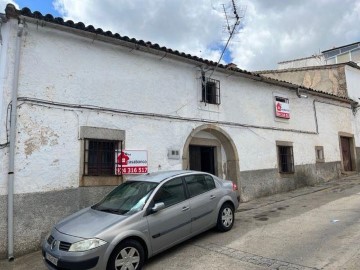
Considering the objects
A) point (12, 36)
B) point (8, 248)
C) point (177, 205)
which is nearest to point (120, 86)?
point (12, 36)

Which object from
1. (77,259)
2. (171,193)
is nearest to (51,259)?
(77,259)

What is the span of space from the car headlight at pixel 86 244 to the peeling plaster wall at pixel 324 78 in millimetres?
15653

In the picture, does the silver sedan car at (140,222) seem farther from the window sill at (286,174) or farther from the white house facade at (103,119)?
the window sill at (286,174)

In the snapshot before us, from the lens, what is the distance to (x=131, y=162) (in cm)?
806

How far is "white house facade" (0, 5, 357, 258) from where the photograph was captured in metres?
6.45

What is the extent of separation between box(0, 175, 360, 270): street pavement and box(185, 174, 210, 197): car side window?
3.13 feet

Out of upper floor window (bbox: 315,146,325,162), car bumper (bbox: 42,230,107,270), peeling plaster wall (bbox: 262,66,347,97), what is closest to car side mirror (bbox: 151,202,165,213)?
car bumper (bbox: 42,230,107,270)

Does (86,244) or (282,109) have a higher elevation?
(282,109)

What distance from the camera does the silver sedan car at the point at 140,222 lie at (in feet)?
14.5

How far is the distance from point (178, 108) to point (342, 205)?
5.32m

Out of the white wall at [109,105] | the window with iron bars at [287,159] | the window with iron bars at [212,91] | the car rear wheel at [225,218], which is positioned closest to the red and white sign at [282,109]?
the white wall at [109,105]

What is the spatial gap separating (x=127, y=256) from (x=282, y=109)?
9636 millimetres

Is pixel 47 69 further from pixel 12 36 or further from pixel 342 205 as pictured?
pixel 342 205

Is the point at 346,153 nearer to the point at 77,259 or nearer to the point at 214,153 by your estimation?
the point at 214,153
